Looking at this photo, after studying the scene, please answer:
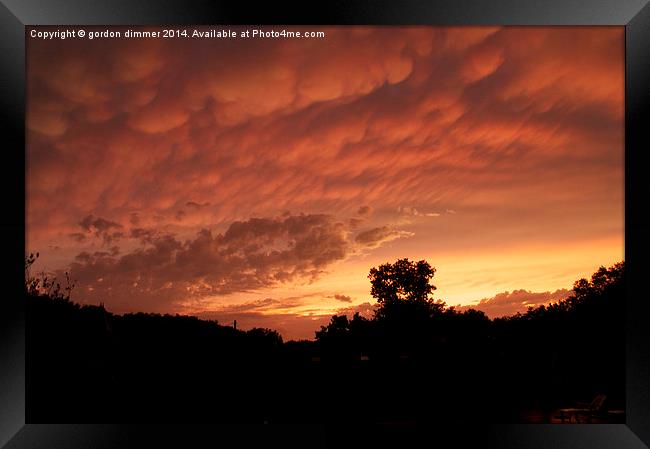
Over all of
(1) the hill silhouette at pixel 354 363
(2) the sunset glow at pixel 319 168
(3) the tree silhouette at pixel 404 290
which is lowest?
(1) the hill silhouette at pixel 354 363

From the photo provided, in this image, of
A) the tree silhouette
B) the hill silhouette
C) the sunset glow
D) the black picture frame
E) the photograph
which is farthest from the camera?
the tree silhouette

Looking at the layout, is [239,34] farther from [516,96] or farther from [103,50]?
[516,96]

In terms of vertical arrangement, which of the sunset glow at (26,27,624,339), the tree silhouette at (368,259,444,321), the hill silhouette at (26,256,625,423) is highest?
the sunset glow at (26,27,624,339)

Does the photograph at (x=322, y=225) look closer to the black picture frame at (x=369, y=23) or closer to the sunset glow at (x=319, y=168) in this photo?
the sunset glow at (x=319, y=168)

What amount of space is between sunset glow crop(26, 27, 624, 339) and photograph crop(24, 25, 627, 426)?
43 mm

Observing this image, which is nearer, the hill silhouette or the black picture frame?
the black picture frame

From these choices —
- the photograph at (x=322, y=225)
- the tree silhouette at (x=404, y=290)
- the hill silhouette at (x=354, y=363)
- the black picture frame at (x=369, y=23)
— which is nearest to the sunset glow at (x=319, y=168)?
the photograph at (x=322, y=225)

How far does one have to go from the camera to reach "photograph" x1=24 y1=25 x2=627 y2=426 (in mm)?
7980

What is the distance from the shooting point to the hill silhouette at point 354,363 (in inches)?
396

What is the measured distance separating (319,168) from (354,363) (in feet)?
14.0

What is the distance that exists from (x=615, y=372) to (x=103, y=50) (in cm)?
1227

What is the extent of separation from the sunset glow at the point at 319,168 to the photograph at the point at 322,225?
43mm

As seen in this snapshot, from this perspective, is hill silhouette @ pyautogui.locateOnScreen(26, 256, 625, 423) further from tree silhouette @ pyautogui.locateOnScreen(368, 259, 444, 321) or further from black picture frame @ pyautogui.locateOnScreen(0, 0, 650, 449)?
black picture frame @ pyautogui.locateOnScreen(0, 0, 650, 449)

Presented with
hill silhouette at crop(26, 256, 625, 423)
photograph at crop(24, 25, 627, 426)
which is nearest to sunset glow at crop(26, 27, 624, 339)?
photograph at crop(24, 25, 627, 426)
